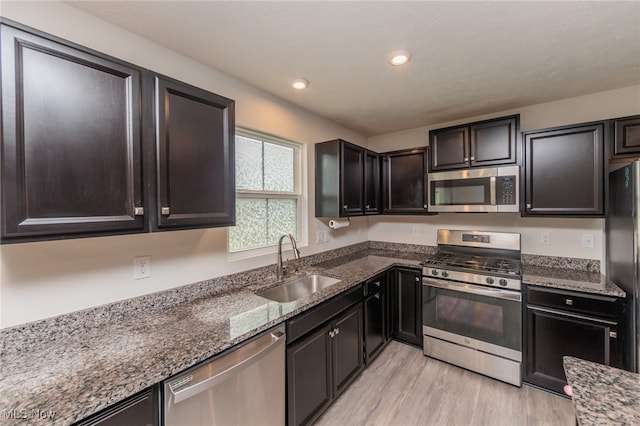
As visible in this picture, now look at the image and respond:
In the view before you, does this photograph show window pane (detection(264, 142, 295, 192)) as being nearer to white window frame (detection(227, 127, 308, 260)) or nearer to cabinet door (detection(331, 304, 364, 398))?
white window frame (detection(227, 127, 308, 260))

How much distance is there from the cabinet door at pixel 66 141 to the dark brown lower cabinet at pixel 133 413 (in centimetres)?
69

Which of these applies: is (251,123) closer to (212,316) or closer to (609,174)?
(212,316)

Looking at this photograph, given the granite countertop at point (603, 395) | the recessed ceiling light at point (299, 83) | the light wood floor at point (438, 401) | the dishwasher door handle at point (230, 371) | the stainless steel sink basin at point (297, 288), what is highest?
the recessed ceiling light at point (299, 83)

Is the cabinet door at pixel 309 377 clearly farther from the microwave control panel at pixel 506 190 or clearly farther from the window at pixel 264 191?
the microwave control panel at pixel 506 190

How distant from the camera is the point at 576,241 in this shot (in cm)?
244

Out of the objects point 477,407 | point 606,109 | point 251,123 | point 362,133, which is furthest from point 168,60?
point 606,109

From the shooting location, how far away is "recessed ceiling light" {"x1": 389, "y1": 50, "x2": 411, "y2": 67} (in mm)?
1697

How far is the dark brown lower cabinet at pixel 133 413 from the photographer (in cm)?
88

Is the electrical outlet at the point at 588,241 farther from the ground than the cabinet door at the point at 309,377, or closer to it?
farther from the ground

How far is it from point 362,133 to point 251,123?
76.2 inches

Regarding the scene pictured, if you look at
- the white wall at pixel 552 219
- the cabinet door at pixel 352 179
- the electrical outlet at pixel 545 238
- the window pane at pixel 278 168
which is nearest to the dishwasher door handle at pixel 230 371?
the window pane at pixel 278 168

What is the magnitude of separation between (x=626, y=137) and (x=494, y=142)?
86 cm

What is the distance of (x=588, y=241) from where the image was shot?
2.38 m

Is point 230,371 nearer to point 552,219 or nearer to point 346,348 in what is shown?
point 346,348
